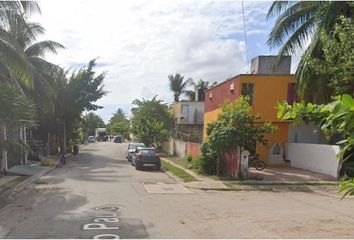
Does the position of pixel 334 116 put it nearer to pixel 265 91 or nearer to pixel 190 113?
pixel 265 91

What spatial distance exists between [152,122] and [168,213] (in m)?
37.8

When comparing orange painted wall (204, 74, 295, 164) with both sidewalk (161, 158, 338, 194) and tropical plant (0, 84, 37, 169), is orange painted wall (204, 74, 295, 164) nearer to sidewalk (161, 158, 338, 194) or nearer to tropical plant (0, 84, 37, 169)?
sidewalk (161, 158, 338, 194)

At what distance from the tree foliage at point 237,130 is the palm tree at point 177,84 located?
4829 cm

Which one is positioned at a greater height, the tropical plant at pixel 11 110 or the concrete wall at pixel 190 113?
the concrete wall at pixel 190 113

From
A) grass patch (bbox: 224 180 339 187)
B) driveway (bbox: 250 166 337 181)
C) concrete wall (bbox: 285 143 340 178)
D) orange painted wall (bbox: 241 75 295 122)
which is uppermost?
orange painted wall (bbox: 241 75 295 122)

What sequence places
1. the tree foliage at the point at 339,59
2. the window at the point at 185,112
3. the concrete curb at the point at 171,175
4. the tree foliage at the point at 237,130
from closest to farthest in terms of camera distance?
the tree foliage at the point at 339,59 → the tree foliage at the point at 237,130 → the concrete curb at the point at 171,175 → the window at the point at 185,112

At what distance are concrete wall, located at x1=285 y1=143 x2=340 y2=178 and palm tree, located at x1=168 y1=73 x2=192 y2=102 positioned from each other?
44.1 meters

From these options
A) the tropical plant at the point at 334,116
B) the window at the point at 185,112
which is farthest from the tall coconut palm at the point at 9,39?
the window at the point at 185,112

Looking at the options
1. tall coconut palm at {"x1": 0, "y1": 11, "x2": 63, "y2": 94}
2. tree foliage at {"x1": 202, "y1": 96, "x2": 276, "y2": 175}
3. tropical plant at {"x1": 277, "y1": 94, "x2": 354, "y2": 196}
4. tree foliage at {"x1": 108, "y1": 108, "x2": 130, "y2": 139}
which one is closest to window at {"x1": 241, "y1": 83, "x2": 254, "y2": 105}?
tree foliage at {"x1": 202, "y1": 96, "x2": 276, "y2": 175}

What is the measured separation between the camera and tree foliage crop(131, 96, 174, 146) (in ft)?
164

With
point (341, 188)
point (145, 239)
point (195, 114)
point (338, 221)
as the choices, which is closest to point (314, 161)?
point (338, 221)

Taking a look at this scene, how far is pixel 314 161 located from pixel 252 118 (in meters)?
5.22

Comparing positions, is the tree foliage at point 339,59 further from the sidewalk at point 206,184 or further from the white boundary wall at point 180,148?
the white boundary wall at point 180,148

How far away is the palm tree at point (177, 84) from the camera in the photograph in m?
72.4
